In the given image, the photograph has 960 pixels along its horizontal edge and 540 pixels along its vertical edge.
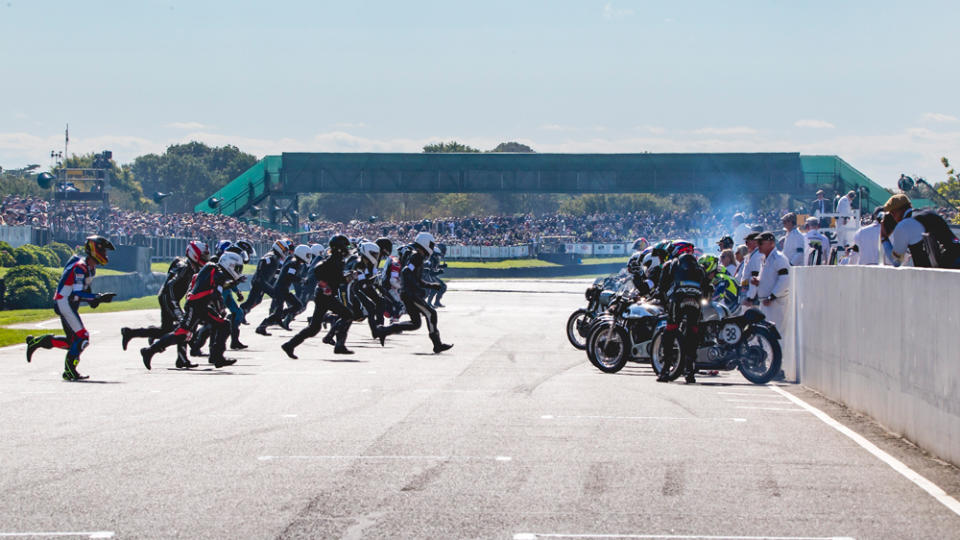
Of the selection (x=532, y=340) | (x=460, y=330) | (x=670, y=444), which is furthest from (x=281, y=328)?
(x=670, y=444)

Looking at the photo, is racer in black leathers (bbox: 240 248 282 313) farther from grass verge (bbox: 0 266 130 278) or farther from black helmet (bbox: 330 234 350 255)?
grass verge (bbox: 0 266 130 278)

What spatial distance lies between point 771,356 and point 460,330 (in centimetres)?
1198

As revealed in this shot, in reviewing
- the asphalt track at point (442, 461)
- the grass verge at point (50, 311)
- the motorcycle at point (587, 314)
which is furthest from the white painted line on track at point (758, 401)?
the grass verge at point (50, 311)

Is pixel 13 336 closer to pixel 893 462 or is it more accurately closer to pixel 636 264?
pixel 636 264

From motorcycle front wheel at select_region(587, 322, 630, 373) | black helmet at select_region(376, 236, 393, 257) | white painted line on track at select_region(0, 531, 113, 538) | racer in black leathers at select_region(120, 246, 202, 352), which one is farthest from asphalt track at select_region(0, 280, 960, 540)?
black helmet at select_region(376, 236, 393, 257)

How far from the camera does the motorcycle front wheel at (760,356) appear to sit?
47.8ft

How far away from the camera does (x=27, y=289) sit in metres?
35.8

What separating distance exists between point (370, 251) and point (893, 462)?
14.5 metres

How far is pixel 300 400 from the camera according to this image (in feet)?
40.9

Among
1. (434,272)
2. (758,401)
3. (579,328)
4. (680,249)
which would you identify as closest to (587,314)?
(579,328)

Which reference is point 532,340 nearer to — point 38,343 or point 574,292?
point 38,343

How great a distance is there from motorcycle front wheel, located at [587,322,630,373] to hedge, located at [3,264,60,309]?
24202 millimetres

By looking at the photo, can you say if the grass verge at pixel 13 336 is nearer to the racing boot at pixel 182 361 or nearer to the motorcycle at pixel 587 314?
the racing boot at pixel 182 361

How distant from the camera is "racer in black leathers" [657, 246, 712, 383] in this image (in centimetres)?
1452
